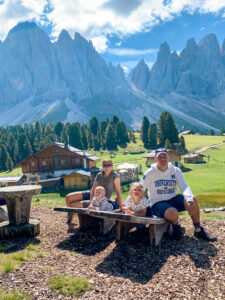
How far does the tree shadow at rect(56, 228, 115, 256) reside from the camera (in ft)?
22.0

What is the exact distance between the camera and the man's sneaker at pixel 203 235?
22.6 ft

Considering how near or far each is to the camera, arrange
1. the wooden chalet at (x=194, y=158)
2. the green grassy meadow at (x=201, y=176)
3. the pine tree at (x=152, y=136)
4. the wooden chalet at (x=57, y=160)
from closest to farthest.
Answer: the green grassy meadow at (x=201, y=176), the wooden chalet at (x=57, y=160), the wooden chalet at (x=194, y=158), the pine tree at (x=152, y=136)

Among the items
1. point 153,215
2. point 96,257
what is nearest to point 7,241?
point 96,257

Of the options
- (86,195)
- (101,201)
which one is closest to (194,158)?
(86,195)

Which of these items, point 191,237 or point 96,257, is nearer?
point 96,257

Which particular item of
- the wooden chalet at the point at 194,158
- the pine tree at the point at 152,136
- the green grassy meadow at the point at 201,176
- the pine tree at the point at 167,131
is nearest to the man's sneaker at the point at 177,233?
the green grassy meadow at the point at 201,176

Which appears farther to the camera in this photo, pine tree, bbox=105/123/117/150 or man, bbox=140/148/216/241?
pine tree, bbox=105/123/117/150

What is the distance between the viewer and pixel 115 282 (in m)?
5.02

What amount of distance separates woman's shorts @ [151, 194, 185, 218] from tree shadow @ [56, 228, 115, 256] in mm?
1508

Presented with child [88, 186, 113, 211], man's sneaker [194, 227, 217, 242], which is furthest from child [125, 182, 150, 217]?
man's sneaker [194, 227, 217, 242]

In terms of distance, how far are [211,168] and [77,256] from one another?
60137 millimetres

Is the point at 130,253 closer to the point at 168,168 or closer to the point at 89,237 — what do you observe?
the point at 89,237

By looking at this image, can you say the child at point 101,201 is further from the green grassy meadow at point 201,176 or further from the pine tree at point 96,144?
the pine tree at point 96,144

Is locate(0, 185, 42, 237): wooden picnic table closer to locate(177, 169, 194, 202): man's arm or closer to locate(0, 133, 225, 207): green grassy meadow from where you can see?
locate(177, 169, 194, 202): man's arm
